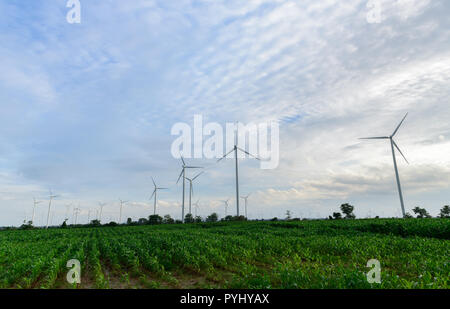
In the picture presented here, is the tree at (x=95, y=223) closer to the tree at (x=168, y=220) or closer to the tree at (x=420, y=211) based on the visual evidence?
the tree at (x=168, y=220)

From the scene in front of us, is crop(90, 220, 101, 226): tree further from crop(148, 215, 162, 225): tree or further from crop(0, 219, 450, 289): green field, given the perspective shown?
crop(0, 219, 450, 289): green field

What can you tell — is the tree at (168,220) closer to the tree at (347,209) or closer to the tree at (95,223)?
the tree at (95,223)

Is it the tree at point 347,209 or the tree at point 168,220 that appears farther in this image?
the tree at point 168,220

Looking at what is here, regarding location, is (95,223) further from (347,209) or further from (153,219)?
(347,209)

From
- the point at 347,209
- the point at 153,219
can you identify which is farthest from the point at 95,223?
the point at 347,209

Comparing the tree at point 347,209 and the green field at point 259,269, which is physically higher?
the tree at point 347,209

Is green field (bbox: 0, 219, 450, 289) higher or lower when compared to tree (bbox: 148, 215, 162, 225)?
lower

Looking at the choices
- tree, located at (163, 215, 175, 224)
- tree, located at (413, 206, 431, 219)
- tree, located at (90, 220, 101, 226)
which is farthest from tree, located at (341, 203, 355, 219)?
tree, located at (90, 220, 101, 226)

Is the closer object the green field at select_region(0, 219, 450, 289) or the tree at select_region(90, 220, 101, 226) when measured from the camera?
the green field at select_region(0, 219, 450, 289)

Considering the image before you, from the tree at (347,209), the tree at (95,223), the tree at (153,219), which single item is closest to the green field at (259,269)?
the tree at (347,209)

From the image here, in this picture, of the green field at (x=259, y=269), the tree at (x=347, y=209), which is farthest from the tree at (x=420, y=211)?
the green field at (x=259, y=269)
